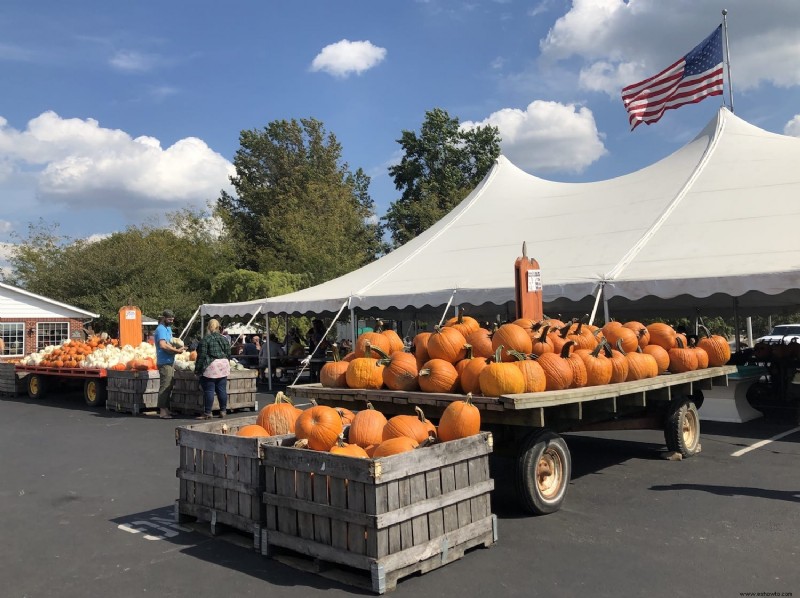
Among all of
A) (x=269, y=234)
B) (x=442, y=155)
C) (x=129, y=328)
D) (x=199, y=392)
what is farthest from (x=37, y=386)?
(x=442, y=155)

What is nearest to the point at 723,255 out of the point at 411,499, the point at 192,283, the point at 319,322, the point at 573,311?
the point at 573,311

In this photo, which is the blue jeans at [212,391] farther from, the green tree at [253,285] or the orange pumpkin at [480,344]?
the green tree at [253,285]

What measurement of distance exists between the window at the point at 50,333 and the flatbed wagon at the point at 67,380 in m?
16.6

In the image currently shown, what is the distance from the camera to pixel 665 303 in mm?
15633

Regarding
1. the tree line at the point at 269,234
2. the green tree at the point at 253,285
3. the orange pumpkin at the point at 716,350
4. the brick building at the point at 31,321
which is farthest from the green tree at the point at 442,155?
the orange pumpkin at the point at 716,350

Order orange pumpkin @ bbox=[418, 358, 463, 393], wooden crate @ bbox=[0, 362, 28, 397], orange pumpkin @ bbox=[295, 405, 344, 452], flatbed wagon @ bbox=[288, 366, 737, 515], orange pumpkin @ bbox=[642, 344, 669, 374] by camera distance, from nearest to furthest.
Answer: orange pumpkin @ bbox=[295, 405, 344, 452] < flatbed wagon @ bbox=[288, 366, 737, 515] < orange pumpkin @ bbox=[418, 358, 463, 393] < orange pumpkin @ bbox=[642, 344, 669, 374] < wooden crate @ bbox=[0, 362, 28, 397]

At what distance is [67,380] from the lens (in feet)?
54.9

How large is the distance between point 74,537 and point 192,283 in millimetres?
44217

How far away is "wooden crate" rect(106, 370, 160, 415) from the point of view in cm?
1291

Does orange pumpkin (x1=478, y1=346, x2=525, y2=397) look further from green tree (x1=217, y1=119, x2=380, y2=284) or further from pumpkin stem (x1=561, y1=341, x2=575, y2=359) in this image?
green tree (x1=217, y1=119, x2=380, y2=284)

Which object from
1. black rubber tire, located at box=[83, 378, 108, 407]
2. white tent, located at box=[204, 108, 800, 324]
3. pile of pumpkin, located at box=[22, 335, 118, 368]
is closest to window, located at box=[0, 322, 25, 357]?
pile of pumpkin, located at box=[22, 335, 118, 368]

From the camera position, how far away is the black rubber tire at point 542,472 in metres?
5.44

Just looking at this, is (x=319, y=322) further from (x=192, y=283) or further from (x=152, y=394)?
(x=192, y=283)

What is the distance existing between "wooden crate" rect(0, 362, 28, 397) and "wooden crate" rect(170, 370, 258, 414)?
23.5 ft
